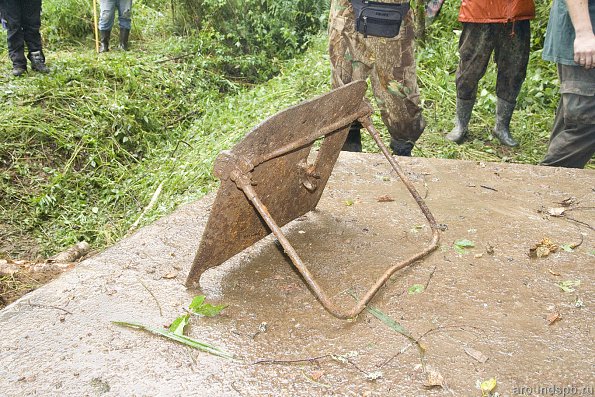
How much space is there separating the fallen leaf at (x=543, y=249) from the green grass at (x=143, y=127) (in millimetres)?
2290

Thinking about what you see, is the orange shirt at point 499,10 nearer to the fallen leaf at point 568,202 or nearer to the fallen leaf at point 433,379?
the fallen leaf at point 568,202

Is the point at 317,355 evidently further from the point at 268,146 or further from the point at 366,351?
the point at 268,146

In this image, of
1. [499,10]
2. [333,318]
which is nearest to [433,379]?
[333,318]

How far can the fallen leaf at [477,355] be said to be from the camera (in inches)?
74.1

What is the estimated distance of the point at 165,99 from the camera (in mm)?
6668

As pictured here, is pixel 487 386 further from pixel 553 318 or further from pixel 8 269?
pixel 8 269

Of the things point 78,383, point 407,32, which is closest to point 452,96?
point 407,32

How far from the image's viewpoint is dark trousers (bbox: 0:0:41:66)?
6.40 metres

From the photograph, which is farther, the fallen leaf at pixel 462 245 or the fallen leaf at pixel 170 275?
the fallen leaf at pixel 462 245

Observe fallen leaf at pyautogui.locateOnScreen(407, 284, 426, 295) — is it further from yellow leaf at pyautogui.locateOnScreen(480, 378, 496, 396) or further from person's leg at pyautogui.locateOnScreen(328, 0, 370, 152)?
person's leg at pyautogui.locateOnScreen(328, 0, 370, 152)

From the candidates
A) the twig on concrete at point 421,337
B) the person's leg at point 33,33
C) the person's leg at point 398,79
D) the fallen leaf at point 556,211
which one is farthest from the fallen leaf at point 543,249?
the person's leg at point 33,33

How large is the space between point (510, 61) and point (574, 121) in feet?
4.10

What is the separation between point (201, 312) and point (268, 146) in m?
0.72

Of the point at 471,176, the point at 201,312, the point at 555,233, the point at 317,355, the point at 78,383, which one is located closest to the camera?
the point at 78,383
